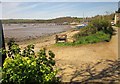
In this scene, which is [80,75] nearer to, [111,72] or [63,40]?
[111,72]

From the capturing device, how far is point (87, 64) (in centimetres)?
987

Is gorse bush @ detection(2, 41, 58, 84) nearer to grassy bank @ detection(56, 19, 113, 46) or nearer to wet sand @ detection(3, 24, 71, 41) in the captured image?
grassy bank @ detection(56, 19, 113, 46)

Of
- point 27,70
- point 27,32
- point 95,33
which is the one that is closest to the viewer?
point 27,70

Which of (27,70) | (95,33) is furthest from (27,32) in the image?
(27,70)

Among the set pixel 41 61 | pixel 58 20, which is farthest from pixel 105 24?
pixel 58 20

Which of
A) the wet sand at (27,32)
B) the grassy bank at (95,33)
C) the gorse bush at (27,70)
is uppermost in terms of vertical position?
the gorse bush at (27,70)

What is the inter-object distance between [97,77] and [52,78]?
328 centimetres

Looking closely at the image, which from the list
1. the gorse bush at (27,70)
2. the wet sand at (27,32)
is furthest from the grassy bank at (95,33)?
the gorse bush at (27,70)

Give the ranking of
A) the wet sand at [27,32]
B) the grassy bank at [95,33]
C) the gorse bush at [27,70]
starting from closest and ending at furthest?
the gorse bush at [27,70] → the grassy bank at [95,33] → the wet sand at [27,32]

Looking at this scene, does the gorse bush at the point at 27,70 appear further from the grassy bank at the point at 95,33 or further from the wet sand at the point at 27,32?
the wet sand at the point at 27,32

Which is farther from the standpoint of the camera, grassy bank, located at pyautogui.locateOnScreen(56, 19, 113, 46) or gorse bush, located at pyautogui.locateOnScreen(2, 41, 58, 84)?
grassy bank, located at pyautogui.locateOnScreen(56, 19, 113, 46)

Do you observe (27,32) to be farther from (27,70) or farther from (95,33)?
(27,70)

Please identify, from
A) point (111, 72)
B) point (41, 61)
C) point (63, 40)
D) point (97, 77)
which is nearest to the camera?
point (41, 61)

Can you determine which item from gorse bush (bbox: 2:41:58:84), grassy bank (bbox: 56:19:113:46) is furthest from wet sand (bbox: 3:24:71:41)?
gorse bush (bbox: 2:41:58:84)
